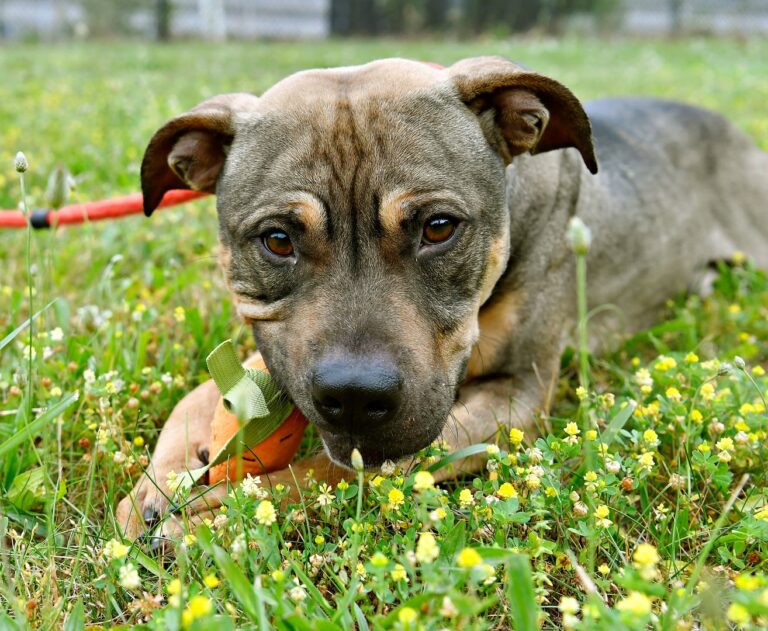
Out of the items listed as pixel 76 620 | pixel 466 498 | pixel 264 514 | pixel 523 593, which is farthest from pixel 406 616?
pixel 76 620

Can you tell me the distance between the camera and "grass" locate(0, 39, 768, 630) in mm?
1993

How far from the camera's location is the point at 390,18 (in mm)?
27562

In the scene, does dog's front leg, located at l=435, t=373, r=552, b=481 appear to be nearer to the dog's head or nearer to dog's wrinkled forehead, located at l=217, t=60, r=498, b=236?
the dog's head

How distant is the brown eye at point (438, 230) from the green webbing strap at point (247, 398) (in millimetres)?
772

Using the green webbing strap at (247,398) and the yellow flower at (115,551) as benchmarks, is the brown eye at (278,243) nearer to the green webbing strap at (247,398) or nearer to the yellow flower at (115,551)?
the green webbing strap at (247,398)

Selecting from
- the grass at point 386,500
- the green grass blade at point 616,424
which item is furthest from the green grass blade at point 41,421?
the green grass blade at point 616,424

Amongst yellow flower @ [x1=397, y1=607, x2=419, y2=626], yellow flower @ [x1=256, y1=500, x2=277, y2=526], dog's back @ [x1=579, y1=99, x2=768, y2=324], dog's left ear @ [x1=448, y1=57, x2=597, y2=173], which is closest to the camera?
yellow flower @ [x1=397, y1=607, x2=419, y2=626]

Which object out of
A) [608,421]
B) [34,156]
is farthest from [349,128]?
[34,156]

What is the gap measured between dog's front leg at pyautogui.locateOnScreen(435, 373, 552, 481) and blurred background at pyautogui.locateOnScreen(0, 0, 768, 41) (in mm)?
24140

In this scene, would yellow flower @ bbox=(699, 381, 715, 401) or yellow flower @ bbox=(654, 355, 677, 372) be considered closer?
yellow flower @ bbox=(699, 381, 715, 401)

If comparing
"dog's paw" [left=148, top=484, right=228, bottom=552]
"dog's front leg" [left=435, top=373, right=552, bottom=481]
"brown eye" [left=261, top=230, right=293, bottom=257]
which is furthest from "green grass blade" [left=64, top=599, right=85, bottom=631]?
"brown eye" [left=261, top=230, right=293, bottom=257]

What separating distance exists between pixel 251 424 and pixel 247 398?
0.13m

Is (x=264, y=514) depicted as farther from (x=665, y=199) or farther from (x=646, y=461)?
(x=665, y=199)

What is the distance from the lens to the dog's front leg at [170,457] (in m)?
2.79
